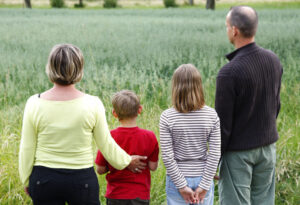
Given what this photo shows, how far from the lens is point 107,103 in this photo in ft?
19.3

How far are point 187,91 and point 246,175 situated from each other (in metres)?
0.73

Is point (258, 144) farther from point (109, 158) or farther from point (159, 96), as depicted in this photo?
point (159, 96)

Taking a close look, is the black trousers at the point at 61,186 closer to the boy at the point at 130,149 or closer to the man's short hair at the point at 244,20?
the boy at the point at 130,149

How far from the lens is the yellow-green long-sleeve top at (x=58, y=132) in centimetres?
247

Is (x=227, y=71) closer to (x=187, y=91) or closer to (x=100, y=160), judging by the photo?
(x=187, y=91)

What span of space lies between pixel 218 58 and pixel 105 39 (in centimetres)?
441

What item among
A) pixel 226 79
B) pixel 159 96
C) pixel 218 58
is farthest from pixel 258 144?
pixel 218 58

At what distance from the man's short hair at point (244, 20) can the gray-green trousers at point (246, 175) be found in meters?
0.78

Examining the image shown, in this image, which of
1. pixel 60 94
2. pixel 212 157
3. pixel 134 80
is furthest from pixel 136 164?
pixel 134 80

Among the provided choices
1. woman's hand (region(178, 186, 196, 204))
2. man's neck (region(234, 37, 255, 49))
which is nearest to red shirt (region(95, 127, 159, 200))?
woman's hand (region(178, 186, 196, 204))

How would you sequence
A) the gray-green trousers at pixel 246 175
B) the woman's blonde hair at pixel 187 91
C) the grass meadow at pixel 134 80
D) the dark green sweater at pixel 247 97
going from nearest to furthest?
the woman's blonde hair at pixel 187 91 → the dark green sweater at pixel 247 97 → the gray-green trousers at pixel 246 175 → the grass meadow at pixel 134 80

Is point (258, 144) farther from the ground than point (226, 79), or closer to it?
closer to it

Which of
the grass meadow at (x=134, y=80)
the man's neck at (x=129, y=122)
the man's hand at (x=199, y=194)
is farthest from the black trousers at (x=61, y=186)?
the grass meadow at (x=134, y=80)

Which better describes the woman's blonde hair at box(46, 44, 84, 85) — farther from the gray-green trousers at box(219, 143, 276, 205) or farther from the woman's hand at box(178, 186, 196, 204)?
the gray-green trousers at box(219, 143, 276, 205)
